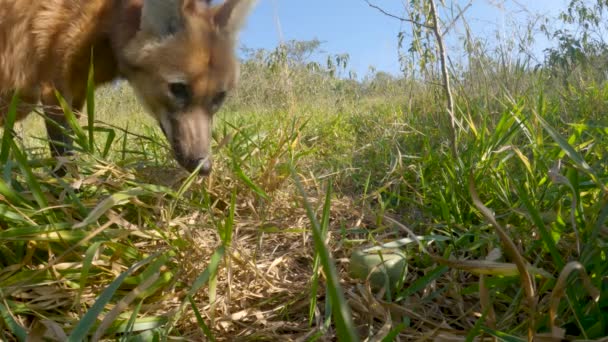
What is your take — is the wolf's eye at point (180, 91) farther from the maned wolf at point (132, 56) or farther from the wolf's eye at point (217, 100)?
the wolf's eye at point (217, 100)

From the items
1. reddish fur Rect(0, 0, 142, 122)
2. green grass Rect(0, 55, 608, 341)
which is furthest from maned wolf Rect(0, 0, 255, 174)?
green grass Rect(0, 55, 608, 341)

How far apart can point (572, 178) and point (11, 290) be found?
1267 millimetres

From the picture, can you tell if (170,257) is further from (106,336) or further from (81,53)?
(81,53)

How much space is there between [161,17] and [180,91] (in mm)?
402

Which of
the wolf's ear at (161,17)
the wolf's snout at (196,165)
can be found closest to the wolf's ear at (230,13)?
the wolf's ear at (161,17)

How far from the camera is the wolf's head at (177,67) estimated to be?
7.39 ft

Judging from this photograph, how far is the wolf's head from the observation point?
2.25 m

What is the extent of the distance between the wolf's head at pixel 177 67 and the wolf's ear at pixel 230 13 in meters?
0.16

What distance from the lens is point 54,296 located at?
95cm

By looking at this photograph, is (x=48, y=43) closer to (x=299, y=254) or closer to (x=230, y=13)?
(x=230, y=13)

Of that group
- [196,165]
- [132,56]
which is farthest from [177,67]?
[196,165]

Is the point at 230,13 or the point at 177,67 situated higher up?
the point at 230,13

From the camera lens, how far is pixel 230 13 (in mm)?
2586

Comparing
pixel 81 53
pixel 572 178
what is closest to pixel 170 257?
pixel 572 178
